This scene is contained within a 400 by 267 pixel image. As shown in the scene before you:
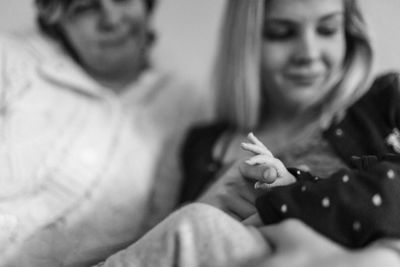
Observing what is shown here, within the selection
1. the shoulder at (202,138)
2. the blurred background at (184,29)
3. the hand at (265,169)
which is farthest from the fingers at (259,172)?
the blurred background at (184,29)

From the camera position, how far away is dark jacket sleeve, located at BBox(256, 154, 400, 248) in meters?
0.41

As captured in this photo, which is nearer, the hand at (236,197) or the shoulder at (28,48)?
the hand at (236,197)

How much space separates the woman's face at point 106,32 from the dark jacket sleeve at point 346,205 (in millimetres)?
417

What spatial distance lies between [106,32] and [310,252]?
497 mm

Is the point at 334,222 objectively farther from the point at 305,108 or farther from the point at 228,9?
the point at 228,9

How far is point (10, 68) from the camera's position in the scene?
0.70 meters

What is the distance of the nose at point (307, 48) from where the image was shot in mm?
671

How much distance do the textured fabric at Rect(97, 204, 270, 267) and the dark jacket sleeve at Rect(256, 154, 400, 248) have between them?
4cm

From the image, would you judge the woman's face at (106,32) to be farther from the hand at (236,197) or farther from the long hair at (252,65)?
the hand at (236,197)

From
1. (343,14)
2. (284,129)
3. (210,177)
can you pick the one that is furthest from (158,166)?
(343,14)

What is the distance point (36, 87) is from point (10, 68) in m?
0.04

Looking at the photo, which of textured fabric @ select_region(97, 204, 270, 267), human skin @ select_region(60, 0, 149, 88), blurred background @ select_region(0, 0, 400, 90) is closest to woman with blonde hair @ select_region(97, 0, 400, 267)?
textured fabric @ select_region(97, 204, 270, 267)

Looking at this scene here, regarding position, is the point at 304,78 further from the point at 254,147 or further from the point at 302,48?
the point at 254,147

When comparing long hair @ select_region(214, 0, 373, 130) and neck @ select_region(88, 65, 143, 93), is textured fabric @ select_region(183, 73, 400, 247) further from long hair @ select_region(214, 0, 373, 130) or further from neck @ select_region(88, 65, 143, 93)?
neck @ select_region(88, 65, 143, 93)
